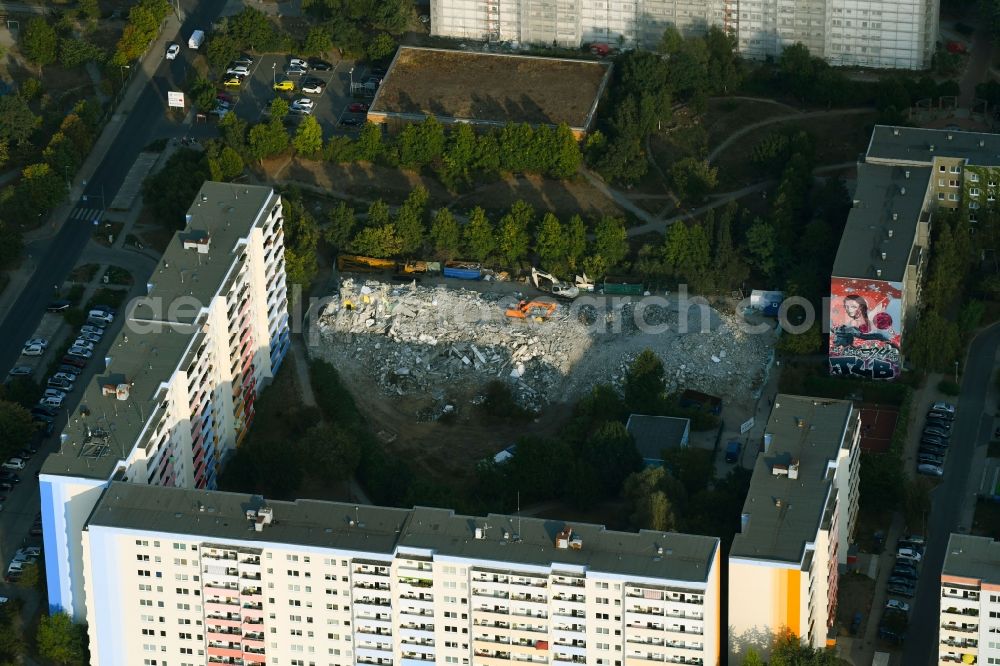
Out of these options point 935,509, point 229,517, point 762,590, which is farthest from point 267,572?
point 935,509

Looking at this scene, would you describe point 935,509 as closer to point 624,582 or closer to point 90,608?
point 624,582

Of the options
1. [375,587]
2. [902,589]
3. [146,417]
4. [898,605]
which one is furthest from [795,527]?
[146,417]

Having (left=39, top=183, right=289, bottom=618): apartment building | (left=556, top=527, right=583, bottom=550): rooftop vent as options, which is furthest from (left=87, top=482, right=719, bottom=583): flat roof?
(left=39, top=183, right=289, bottom=618): apartment building

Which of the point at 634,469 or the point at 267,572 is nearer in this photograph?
the point at 267,572

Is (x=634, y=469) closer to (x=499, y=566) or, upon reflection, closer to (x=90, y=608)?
(x=499, y=566)

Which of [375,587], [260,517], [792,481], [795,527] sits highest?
[260,517]

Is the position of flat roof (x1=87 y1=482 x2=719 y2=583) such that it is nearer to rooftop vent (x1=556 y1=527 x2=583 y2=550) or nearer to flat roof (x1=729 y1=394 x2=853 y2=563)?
rooftop vent (x1=556 y1=527 x2=583 y2=550)

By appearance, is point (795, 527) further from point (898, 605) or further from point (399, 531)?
point (399, 531)

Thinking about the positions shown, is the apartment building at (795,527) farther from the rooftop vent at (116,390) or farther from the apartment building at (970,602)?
the rooftop vent at (116,390)
